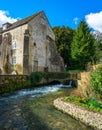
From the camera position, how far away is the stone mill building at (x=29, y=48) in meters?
36.8

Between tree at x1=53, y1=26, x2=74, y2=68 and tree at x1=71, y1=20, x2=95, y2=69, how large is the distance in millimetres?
4100

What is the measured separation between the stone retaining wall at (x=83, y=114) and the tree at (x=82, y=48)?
3305 centimetres

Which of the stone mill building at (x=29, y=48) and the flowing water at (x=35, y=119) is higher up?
the stone mill building at (x=29, y=48)

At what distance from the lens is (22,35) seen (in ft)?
124

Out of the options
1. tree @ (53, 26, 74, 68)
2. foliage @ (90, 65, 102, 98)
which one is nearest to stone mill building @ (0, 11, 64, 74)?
tree @ (53, 26, 74, 68)

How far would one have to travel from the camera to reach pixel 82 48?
4619 cm

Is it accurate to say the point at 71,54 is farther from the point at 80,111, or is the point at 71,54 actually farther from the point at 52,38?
the point at 80,111

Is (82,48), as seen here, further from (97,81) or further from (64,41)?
(97,81)

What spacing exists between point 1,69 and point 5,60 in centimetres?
210

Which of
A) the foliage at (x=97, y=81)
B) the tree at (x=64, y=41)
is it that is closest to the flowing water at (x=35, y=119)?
the foliage at (x=97, y=81)

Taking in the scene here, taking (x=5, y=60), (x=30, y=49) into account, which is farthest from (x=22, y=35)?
(x=5, y=60)

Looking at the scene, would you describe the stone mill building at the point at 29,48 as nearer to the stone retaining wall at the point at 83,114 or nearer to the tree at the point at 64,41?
the tree at the point at 64,41

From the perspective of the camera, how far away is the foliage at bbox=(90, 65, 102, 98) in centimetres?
1505

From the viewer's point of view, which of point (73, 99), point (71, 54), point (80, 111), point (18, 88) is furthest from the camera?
point (71, 54)
